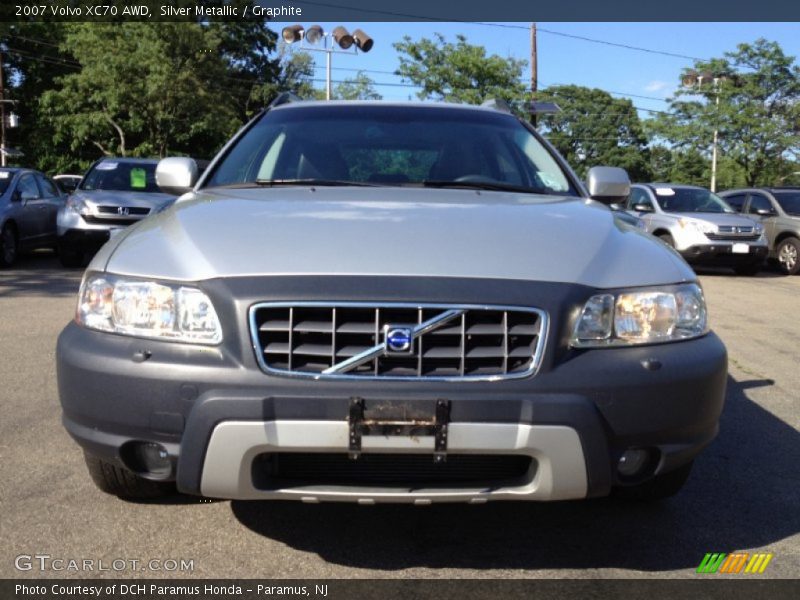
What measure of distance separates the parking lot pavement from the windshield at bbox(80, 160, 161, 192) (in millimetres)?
9152

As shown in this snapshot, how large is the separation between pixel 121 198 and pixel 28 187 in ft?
7.98

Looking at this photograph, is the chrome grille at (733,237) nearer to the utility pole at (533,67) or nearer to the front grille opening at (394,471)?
the front grille opening at (394,471)

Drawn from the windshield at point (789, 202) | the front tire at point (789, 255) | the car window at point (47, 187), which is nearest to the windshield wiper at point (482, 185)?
the car window at point (47, 187)

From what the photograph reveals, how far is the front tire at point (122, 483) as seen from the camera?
3219 millimetres

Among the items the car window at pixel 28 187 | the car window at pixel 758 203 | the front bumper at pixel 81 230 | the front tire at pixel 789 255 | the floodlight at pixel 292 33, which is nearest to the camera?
the front bumper at pixel 81 230

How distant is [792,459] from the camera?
4.25 metres

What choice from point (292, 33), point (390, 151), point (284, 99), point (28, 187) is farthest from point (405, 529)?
point (292, 33)

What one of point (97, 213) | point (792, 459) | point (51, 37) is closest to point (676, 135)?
point (51, 37)

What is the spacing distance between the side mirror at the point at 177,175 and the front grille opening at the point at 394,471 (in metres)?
1.85

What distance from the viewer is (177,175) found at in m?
4.07

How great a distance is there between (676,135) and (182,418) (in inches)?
1639

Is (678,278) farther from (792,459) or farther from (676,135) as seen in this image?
(676,135)

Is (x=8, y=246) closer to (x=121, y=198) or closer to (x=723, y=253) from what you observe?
(x=121, y=198)

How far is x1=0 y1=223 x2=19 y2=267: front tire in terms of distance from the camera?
12781 mm
